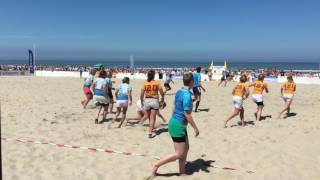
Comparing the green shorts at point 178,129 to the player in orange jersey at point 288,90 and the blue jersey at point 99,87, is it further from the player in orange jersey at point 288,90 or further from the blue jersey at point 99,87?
the player in orange jersey at point 288,90

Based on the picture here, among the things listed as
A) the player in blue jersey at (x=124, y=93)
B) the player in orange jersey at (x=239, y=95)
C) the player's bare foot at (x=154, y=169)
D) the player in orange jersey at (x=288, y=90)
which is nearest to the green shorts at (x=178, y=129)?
the player's bare foot at (x=154, y=169)

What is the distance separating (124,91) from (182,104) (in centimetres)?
434

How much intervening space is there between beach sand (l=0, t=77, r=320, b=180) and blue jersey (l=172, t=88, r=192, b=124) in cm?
97

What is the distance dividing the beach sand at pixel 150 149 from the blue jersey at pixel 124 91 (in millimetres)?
736

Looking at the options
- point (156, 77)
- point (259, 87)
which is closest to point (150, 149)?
point (259, 87)

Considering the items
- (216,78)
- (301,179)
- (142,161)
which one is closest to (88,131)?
(142,161)

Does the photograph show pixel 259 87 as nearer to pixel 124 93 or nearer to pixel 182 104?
pixel 124 93

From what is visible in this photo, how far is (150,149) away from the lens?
8.12 metres

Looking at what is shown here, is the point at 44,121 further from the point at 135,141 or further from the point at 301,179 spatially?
the point at 301,179

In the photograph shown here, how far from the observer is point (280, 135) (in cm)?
950

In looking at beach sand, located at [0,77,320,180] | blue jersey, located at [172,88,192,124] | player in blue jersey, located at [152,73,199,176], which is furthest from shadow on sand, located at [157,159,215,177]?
blue jersey, located at [172,88,192,124]

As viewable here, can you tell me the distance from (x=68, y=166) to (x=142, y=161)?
1.18 metres

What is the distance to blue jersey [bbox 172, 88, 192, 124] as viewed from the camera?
5.83 metres

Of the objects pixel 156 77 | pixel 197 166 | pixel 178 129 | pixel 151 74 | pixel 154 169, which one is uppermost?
pixel 151 74
